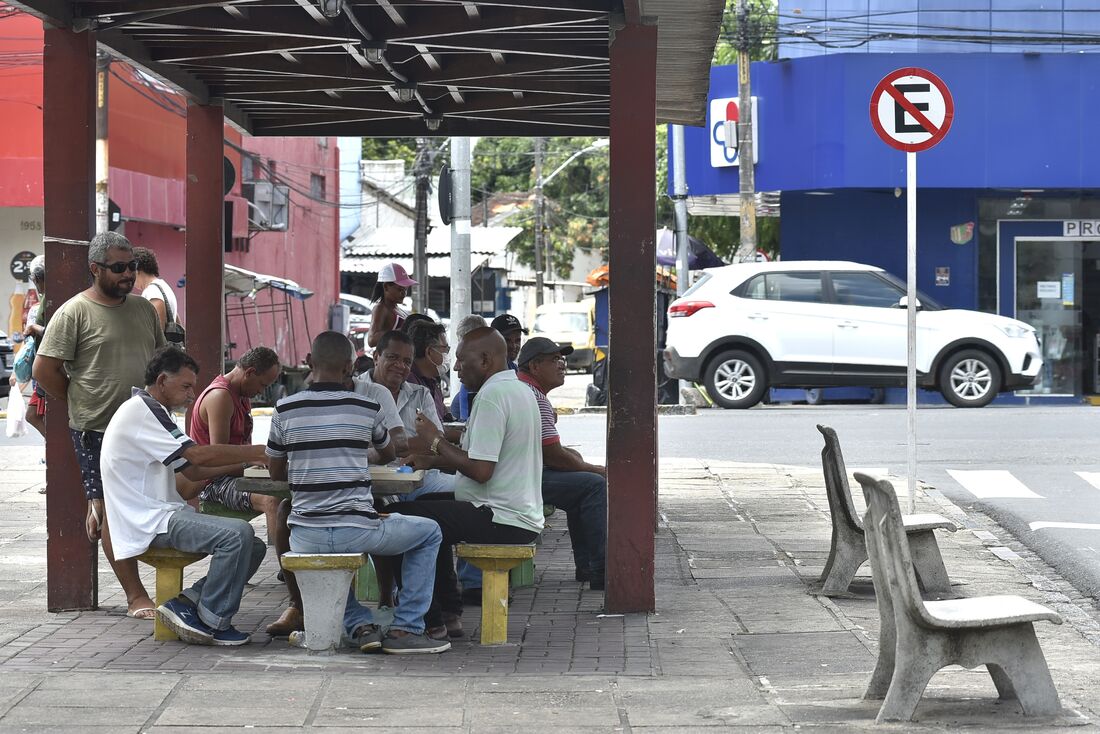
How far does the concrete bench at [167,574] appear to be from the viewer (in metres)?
7.14

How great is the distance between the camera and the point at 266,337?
36312mm

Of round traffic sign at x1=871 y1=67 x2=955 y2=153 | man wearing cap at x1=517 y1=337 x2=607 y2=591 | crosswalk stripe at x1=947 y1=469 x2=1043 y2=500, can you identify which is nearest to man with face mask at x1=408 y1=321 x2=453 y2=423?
man wearing cap at x1=517 y1=337 x2=607 y2=591

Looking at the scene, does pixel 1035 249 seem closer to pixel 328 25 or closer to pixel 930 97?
pixel 930 97

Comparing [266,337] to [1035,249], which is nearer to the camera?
[1035,249]

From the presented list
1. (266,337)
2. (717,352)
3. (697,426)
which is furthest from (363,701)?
(266,337)

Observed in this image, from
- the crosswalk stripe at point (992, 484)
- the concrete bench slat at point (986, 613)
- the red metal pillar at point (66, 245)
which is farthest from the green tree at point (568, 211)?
the concrete bench slat at point (986, 613)

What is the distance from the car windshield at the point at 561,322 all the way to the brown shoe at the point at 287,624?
117 feet

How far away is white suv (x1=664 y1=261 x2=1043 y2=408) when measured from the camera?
65.8 feet

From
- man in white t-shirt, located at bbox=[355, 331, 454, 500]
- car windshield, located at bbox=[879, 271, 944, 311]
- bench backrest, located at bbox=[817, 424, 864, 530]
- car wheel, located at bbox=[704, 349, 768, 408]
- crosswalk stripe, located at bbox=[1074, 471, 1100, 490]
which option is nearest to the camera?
man in white t-shirt, located at bbox=[355, 331, 454, 500]

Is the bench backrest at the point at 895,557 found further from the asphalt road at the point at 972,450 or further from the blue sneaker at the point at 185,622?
the asphalt road at the point at 972,450

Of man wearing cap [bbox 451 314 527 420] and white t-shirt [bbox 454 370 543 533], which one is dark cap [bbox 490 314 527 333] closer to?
man wearing cap [bbox 451 314 527 420]

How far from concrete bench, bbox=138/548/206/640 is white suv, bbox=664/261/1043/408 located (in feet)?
43.8

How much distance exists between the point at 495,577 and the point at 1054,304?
61.1ft

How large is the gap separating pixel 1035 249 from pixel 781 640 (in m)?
18.0
